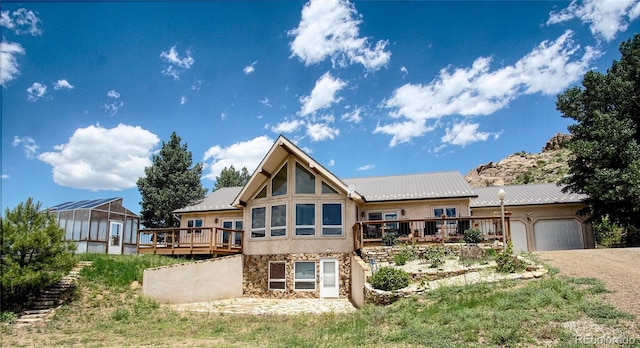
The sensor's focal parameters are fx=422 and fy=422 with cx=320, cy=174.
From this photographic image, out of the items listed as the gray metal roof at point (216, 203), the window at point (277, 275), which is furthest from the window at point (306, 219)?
the gray metal roof at point (216, 203)

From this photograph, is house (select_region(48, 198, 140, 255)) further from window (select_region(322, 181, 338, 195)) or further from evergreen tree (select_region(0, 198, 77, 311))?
window (select_region(322, 181, 338, 195))

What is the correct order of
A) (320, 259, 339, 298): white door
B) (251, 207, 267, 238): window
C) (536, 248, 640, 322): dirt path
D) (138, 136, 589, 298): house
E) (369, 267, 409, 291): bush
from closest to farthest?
(536, 248, 640, 322): dirt path → (369, 267, 409, 291): bush → (320, 259, 339, 298): white door → (138, 136, 589, 298): house → (251, 207, 267, 238): window

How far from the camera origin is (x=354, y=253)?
18766mm

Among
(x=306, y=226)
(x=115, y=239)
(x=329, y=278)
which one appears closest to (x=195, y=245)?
(x=306, y=226)

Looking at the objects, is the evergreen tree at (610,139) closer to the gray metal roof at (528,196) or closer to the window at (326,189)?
the gray metal roof at (528,196)

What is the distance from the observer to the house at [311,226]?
1897 centimetres

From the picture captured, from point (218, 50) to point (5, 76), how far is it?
8712 mm

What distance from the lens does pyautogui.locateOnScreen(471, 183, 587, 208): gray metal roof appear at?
2330cm

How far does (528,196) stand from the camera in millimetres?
24484

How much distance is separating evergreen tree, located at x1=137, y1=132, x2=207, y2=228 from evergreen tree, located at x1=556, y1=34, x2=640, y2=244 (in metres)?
25.5

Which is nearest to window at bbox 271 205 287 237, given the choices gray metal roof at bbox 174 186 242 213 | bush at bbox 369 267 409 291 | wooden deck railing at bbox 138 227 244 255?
wooden deck railing at bbox 138 227 244 255

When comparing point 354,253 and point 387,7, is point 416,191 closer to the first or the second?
point 354,253

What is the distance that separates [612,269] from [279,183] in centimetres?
1339

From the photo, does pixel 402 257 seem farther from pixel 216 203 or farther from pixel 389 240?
pixel 216 203
